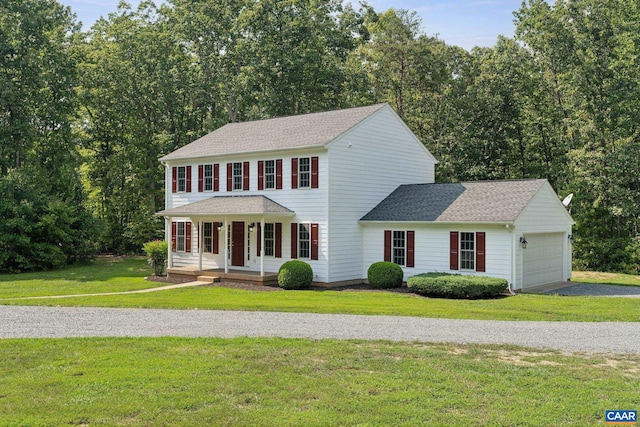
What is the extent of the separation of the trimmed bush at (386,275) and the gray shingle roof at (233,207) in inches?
161

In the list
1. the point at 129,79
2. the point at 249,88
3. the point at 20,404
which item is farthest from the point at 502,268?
the point at 129,79

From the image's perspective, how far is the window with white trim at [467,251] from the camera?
20.4 meters

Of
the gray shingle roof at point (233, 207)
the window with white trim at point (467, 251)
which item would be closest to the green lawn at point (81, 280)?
the gray shingle roof at point (233, 207)

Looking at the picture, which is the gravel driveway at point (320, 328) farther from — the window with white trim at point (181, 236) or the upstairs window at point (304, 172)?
the window with white trim at point (181, 236)

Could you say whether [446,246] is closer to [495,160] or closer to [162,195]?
[495,160]

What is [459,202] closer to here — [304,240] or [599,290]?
[599,290]

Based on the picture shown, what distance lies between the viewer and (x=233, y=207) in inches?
924

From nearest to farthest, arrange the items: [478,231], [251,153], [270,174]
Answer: [478,231]
[270,174]
[251,153]

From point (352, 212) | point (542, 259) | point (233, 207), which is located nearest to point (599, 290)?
point (542, 259)

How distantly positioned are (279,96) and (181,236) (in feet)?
45.1

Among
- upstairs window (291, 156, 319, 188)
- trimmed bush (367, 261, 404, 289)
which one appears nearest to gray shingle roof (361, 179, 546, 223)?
trimmed bush (367, 261, 404, 289)

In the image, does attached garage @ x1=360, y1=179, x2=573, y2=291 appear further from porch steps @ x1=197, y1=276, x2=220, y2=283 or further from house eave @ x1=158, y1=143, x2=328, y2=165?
porch steps @ x1=197, y1=276, x2=220, y2=283

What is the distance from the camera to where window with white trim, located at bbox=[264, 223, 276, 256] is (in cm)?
2411

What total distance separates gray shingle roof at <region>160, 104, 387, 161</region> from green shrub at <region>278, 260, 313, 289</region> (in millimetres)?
4587
